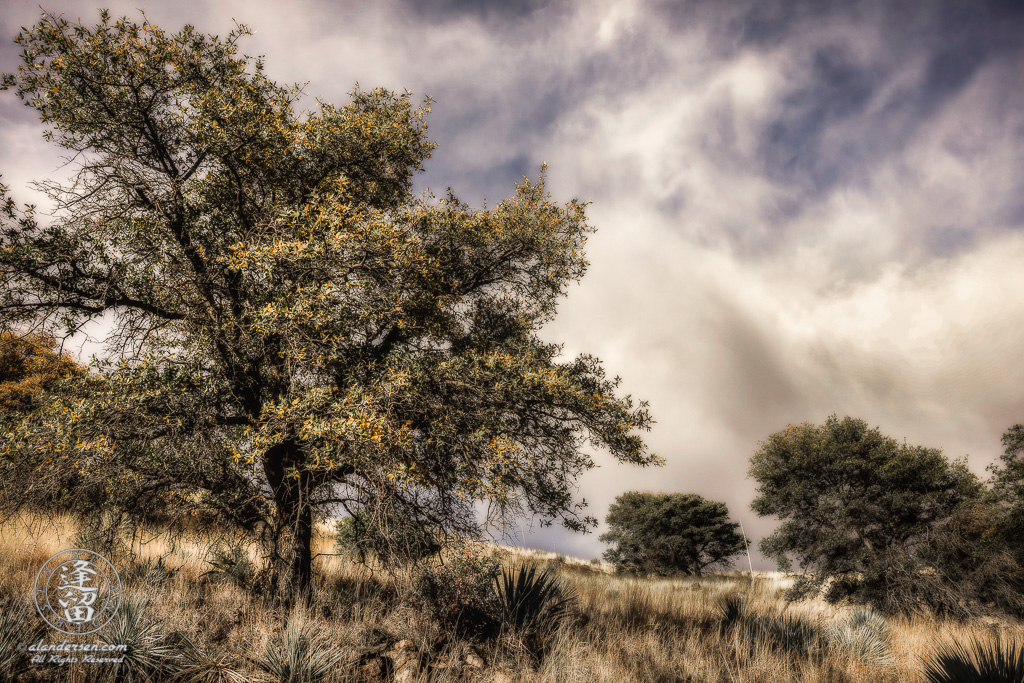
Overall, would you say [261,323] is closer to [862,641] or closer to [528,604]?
[528,604]

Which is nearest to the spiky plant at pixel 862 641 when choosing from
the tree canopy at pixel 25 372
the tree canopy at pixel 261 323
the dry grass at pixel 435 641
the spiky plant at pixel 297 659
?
the dry grass at pixel 435 641

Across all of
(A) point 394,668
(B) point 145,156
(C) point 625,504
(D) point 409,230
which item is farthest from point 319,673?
(C) point 625,504

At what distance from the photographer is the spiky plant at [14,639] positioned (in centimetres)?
369

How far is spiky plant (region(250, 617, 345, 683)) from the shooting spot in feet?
13.7

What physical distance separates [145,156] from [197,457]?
15.9 ft

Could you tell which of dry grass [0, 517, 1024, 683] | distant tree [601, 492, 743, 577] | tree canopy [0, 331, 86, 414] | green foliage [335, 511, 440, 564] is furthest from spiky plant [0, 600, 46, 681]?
distant tree [601, 492, 743, 577]

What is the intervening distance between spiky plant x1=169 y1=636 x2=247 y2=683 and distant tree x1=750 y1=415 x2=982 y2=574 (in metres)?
20.9

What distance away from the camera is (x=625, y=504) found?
40.4 metres

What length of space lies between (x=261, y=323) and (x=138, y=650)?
3.64m

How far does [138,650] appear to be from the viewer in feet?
13.4

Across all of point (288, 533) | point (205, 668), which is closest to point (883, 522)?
point (288, 533)

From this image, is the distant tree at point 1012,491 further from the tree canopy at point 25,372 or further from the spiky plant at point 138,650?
the tree canopy at point 25,372

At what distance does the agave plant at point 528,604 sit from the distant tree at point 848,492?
16759mm

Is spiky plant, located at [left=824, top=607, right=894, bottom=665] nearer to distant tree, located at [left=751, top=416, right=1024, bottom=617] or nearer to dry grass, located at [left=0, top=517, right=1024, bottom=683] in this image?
dry grass, located at [left=0, top=517, right=1024, bottom=683]
